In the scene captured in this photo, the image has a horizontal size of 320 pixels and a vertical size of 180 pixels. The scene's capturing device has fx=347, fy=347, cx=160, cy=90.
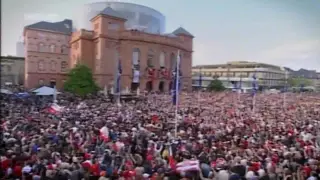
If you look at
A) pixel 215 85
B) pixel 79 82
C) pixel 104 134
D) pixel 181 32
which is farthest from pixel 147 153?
pixel 215 85

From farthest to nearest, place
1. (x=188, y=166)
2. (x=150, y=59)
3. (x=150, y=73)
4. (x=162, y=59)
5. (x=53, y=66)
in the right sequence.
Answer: (x=162, y=59) < (x=150, y=59) < (x=150, y=73) < (x=53, y=66) < (x=188, y=166)

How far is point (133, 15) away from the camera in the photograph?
1936 centimetres

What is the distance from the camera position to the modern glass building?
18484 millimetres

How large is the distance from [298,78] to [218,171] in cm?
2895

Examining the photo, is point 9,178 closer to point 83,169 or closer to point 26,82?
point 83,169

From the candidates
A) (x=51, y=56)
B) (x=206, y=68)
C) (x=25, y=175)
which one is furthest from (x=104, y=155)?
(x=206, y=68)

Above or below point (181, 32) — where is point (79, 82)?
below

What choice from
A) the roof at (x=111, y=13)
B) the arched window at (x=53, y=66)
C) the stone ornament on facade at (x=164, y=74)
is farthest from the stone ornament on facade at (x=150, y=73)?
the arched window at (x=53, y=66)

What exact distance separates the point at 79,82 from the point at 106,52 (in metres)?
3.86

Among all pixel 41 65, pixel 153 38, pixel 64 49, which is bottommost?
pixel 41 65

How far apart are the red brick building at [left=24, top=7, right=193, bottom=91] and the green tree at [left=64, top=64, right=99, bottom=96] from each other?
1.36ft

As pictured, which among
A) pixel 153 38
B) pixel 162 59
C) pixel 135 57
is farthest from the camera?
pixel 162 59

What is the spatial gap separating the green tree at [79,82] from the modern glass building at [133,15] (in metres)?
4.49

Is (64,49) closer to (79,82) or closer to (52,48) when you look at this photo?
(52,48)
